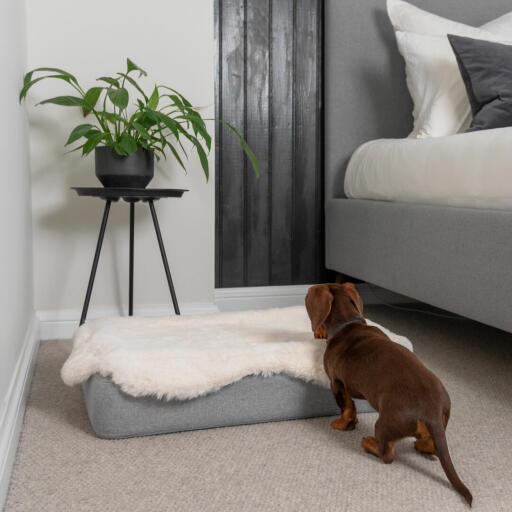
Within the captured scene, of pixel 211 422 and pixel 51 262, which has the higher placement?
pixel 51 262

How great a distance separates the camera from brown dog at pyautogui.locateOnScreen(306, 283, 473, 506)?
89 cm

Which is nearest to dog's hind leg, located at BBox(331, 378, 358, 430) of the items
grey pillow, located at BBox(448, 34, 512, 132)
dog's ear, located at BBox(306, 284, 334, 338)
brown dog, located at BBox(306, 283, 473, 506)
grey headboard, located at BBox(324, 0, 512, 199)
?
brown dog, located at BBox(306, 283, 473, 506)

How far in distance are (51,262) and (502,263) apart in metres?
1.39

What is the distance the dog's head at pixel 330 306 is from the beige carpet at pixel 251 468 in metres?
0.21

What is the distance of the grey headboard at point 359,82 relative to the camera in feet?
7.42

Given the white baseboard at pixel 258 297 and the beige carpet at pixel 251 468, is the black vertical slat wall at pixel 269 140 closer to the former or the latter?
the white baseboard at pixel 258 297

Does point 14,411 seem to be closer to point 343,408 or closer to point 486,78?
point 343,408

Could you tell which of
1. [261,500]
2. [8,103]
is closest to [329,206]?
[8,103]

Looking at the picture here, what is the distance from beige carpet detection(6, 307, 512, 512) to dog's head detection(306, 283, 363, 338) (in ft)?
0.70

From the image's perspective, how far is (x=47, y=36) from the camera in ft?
6.15

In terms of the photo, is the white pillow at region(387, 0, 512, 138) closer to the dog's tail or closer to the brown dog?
the brown dog

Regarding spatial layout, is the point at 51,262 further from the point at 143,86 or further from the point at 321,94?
the point at 321,94

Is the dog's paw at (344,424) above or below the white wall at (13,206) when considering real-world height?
below

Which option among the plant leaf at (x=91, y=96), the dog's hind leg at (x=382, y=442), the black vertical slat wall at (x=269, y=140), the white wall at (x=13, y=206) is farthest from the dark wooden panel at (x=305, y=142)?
the dog's hind leg at (x=382, y=442)
